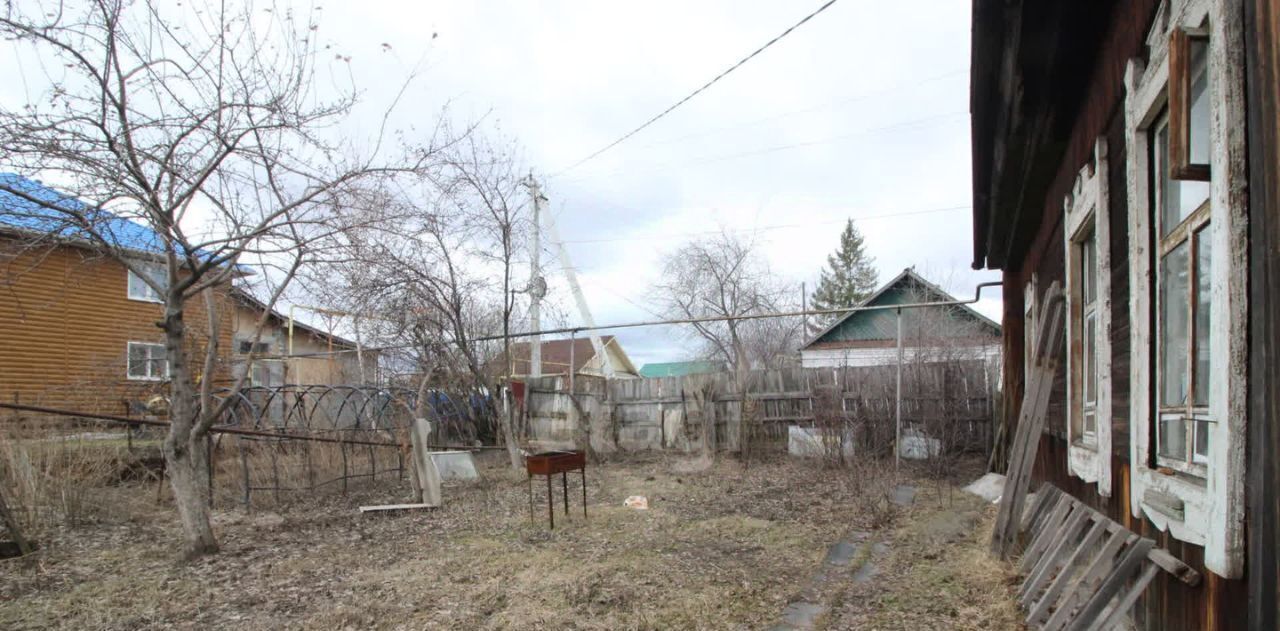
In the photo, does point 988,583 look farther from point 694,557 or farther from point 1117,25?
point 1117,25

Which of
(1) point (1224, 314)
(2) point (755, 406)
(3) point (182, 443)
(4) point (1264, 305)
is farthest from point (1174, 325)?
(2) point (755, 406)

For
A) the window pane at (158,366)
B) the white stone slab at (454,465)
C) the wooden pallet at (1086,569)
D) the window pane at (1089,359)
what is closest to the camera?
the wooden pallet at (1086,569)

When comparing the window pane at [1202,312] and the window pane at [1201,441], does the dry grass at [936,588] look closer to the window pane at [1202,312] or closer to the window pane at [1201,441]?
the window pane at [1201,441]

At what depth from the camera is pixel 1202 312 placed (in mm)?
2027

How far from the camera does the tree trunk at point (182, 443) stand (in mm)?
6000

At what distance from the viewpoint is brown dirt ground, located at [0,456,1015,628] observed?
4.45m

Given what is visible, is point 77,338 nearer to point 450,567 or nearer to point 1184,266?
point 450,567

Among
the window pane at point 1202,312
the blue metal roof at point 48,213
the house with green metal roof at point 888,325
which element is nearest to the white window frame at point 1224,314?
the window pane at point 1202,312

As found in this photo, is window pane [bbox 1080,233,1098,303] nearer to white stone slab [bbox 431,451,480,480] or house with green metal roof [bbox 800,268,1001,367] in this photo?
white stone slab [bbox 431,451,480,480]

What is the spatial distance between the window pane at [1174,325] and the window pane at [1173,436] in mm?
56

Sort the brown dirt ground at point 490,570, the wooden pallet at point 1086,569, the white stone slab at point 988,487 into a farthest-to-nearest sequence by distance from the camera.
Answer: the white stone slab at point 988,487
the brown dirt ground at point 490,570
the wooden pallet at point 1086,569

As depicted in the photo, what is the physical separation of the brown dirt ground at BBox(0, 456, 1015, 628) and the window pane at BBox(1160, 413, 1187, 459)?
6.08 feet

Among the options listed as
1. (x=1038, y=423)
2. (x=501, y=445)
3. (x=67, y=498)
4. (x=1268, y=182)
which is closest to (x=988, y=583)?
(x=1038, y=423)

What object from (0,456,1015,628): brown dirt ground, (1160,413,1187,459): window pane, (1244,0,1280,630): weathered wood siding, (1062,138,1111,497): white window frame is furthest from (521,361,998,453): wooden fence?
(1244,0,1280,630): weathered wood siding
